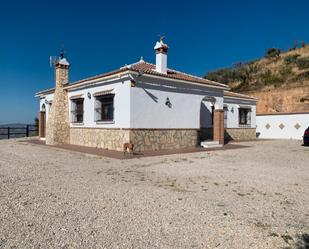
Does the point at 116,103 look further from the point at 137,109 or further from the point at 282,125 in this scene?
the point at 282,125

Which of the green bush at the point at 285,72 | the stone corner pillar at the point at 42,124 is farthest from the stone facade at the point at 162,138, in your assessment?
the green bush at the point at 285,72

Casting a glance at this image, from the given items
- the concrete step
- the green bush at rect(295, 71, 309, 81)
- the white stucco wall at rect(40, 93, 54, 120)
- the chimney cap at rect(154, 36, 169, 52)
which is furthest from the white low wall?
the white stucco wall at rect(40, 93, 54, 120)

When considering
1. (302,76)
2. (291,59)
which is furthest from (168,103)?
(291,59)

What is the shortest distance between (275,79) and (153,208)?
3759cm

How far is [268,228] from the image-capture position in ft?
13.4

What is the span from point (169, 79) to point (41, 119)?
12641 millimetres

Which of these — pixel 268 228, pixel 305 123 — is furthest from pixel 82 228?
Result: pixel 305 123

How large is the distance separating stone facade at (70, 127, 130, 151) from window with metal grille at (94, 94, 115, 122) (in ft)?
2.31

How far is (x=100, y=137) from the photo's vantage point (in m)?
15.7

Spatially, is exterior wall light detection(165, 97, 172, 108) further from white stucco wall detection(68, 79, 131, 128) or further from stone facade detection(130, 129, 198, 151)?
white stucco wall detection(68, 79, 131, 128)

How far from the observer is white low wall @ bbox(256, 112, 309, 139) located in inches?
950

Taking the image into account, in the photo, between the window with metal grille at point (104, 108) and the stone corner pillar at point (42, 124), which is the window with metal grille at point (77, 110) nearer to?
the window with metal grille at point (104, 108)

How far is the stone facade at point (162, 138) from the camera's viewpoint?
13973mm

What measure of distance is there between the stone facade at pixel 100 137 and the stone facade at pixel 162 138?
62cm
